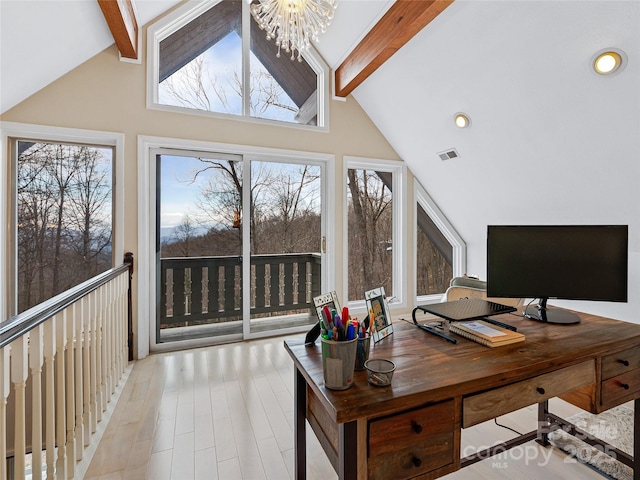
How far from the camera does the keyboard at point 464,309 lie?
1.40 metres

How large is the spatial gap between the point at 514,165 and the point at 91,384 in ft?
12.2

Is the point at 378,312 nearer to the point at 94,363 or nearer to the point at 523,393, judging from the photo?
the point at 523,393

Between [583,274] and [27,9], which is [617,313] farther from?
[27,9]

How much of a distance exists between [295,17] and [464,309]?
81.2 inches

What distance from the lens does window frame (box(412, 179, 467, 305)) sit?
13.5 ft

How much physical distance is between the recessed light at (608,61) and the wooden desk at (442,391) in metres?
1.57

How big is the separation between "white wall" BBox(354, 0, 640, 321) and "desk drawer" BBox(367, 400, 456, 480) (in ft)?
7.65

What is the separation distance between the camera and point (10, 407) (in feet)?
6.76

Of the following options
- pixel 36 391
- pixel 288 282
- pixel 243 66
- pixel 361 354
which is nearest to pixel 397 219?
pixel 288 282

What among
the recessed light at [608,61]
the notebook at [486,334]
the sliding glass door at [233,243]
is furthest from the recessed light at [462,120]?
the notebook at [486,334]

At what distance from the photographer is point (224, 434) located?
6.12ft

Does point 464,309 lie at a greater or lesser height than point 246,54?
lesser

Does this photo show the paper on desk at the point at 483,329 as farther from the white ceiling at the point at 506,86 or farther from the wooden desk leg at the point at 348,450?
the white ceiling at the point at 506,86

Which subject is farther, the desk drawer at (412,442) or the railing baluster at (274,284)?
the railing baluster at (274,284)
